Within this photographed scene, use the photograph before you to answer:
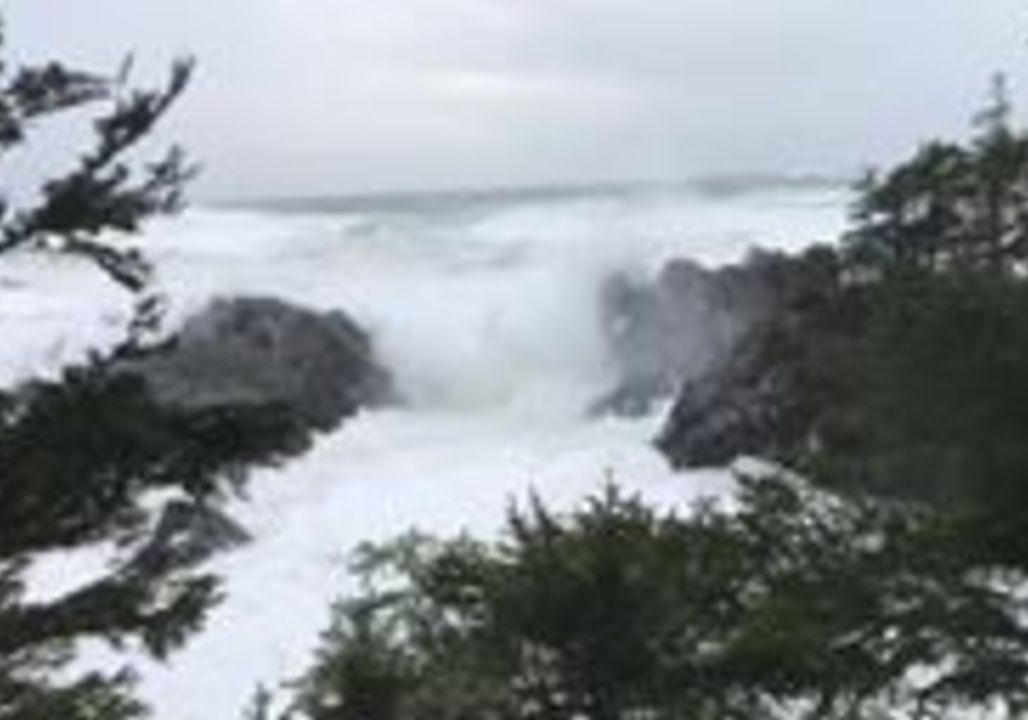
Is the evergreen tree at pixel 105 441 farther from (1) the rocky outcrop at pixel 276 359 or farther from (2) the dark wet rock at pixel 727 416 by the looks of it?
(1) the rocky outcrop at pixel 276 359

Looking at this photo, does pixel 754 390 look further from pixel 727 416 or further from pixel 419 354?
pixel 419 354

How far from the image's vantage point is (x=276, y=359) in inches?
2128

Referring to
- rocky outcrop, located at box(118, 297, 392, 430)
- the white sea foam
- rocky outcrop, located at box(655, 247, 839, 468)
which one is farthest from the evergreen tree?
rocky outcrop, located at box(118, 297, 392, 430)

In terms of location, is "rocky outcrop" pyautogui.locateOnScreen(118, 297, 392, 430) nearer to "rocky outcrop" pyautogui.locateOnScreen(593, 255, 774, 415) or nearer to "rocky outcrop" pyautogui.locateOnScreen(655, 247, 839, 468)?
"rocky outcrop" pyautogui.locateOnScreen(593, 255, 774, 415)

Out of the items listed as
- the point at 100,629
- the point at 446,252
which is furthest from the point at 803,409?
the point at 446,252

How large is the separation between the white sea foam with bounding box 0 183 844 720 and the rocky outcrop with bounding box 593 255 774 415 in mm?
955

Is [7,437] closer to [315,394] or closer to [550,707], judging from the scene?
[550,707]

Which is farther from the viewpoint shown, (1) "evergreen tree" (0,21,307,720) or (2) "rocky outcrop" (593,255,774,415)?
(2) "rocky outcrop" (593,255,774,415)

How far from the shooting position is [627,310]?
6725cm

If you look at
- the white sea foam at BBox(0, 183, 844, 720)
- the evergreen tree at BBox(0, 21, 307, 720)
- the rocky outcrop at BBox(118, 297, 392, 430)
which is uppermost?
the evergreen tree at BBox(0, 21, 307, 720)

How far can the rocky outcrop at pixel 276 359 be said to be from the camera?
4947 centimetres

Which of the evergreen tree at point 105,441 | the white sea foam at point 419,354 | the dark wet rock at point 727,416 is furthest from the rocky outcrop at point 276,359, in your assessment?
the evergreen tree at point 105,441

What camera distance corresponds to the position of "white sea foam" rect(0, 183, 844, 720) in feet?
125

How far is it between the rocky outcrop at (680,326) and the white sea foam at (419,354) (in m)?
0.95
